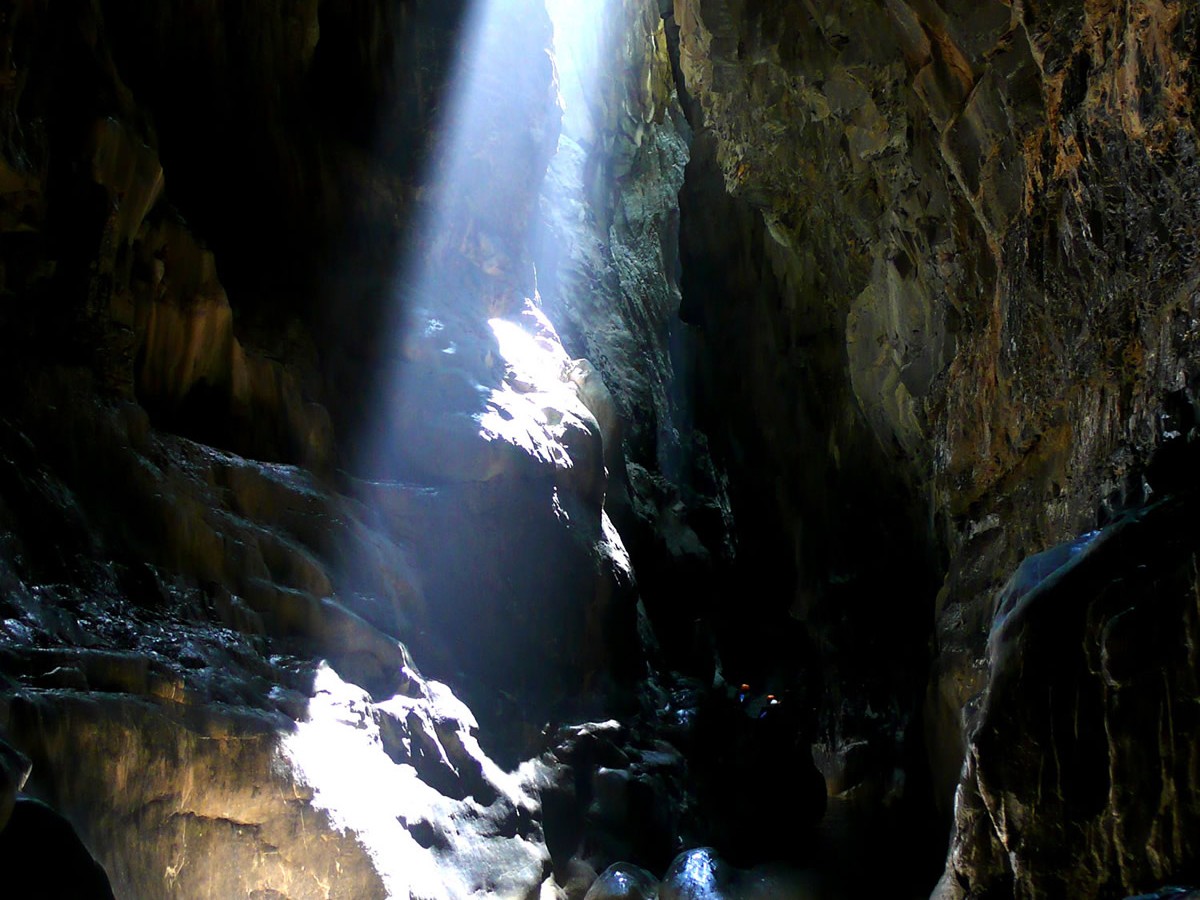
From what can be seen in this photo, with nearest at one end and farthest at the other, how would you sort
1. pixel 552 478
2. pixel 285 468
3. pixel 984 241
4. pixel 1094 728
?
pixel 1094 728 → pixel 285 468 → pixel 984 241 → pixel 552 478

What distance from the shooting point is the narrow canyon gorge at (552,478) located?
16.2 ft

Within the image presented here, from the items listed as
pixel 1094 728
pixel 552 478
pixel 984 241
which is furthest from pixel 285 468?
pixel 1094 728

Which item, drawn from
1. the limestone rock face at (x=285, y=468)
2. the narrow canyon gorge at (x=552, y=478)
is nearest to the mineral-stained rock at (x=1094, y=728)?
the narrow canyon gorge at (x=552, y=478)

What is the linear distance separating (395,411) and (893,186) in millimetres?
6034

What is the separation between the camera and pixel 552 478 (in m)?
12.4

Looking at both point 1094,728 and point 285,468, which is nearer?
point 1094,728

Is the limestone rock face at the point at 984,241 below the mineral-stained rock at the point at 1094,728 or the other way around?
the other way around

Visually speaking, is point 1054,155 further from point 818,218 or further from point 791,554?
point 791,554

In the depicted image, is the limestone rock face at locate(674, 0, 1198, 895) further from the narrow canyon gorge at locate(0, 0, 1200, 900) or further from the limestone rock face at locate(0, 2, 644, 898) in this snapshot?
the limestone rock face at locate(0, 2, 644, 898)

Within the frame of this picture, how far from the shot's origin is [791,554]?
18797mm

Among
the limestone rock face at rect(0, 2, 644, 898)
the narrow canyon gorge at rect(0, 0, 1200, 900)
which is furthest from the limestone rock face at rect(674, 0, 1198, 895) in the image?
the limestone rock face at rect(0, 2, 644, 898)

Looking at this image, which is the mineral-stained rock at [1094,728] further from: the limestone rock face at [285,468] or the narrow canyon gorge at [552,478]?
the limestone rock face at [285,468]

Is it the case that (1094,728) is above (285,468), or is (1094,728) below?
below

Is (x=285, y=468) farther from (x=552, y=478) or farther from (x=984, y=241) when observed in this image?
(x=984, y=241)
